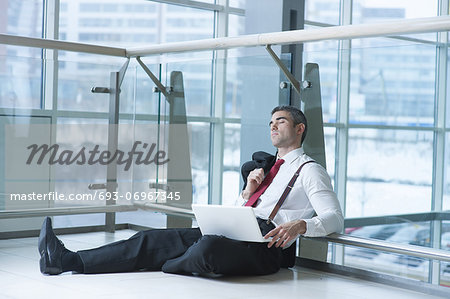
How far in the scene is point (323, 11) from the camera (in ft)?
26.7

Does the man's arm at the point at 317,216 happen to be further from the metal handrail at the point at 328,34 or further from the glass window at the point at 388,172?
the metal handrail at the point at 328,34

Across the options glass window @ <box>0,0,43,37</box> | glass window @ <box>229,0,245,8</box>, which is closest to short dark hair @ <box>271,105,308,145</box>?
glass window @ <box>0,0,43,37</box>

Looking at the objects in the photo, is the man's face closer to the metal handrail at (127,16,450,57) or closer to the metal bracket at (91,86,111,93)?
the metal handrail at (127,16,450,57)

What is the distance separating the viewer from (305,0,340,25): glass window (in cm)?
802

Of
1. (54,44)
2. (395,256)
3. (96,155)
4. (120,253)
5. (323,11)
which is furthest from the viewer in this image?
(323,11)

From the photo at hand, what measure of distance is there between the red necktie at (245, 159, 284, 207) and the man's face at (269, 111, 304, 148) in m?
0.09

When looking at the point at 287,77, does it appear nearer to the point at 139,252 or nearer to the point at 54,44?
the point at 139,252

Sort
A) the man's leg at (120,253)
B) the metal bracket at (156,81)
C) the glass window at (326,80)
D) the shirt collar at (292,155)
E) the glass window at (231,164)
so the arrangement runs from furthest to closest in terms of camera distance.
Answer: the metal bracket at (156,81), the glass window at (231,164), the glass window at (326,80), the shirt collar at (292,155), the man's leg at (120,253)

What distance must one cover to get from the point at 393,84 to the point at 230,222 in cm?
101

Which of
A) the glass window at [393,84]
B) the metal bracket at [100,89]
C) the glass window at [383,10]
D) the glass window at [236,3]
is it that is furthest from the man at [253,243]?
the glass window at [383,10]

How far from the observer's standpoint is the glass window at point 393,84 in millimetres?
3324

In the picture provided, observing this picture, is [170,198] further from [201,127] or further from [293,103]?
[293,103]

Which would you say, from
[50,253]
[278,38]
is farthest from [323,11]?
[50,253]

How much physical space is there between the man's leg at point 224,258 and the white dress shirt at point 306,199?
0.18 m
